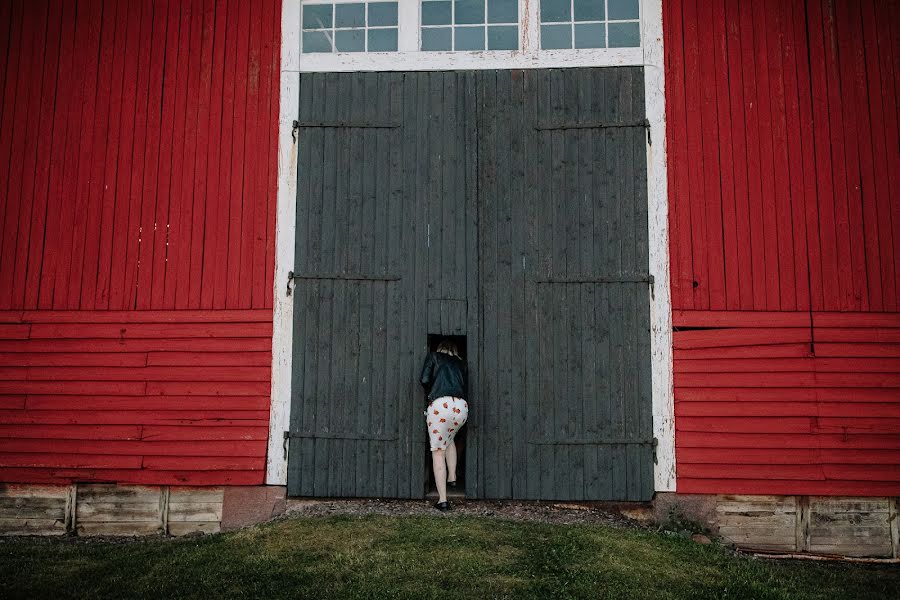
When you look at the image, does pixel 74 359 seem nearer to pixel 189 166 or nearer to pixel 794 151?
pixel 189 166

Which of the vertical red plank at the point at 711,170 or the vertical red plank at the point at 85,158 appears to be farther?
the vertical red plank at the point at 85,158

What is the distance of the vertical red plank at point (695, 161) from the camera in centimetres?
703

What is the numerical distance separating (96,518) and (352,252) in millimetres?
3515

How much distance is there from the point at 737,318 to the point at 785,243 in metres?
0.85

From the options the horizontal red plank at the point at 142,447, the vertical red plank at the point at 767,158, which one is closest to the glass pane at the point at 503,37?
the vertical red plank at the point at 767,158

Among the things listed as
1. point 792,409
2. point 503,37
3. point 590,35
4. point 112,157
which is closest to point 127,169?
point 112,157

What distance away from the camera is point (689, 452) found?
22.6 feet

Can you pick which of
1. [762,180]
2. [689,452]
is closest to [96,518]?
[689,452]

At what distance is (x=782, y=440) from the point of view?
22.5 ft

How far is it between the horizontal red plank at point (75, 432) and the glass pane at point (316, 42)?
4.07m

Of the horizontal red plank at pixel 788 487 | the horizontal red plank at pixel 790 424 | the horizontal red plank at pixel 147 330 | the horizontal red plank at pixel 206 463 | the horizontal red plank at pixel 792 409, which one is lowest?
the horizontal red plank at pixel 788 487

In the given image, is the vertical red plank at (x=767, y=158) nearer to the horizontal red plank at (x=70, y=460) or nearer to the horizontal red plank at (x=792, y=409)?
the horizontal red plank at (x=792, y=409)

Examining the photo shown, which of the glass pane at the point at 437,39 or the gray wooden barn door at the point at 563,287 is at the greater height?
the glass pane at the point at 437,39

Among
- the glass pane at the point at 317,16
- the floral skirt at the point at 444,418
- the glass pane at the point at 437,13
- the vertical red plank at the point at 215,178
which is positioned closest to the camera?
the floral skirt at the point at 444,418
